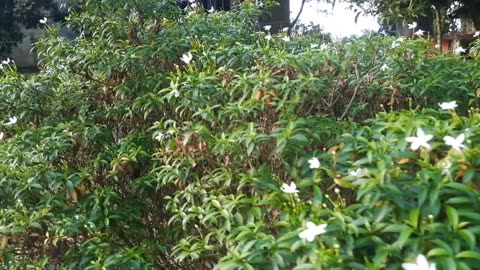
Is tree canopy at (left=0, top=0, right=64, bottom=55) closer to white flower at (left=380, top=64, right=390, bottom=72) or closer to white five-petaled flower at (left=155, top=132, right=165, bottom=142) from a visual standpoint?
white five-petaled flower at (left=155, top=132, right=165, bottom=142)

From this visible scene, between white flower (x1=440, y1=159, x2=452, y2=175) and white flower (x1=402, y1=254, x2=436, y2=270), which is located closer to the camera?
white flower (x1=402, y1=254, x2=436, y2=270)

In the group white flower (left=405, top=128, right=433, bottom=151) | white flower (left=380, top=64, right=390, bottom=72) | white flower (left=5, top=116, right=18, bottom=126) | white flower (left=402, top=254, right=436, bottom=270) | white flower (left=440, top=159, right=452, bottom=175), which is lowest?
white flower (left=5, top=116, right=18, bottom=126)

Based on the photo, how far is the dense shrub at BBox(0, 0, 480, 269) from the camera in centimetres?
155

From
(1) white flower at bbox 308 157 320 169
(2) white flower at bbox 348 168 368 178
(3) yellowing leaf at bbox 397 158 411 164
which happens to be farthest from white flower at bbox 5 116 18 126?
(3) yellowing leaf at bbox 397 158 411 164

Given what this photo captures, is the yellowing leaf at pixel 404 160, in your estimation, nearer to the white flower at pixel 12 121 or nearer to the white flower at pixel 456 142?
the white flower at pixel 456 142

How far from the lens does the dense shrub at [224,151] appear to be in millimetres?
1555

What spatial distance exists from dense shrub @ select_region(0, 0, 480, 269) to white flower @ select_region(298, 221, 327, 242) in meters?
0.03

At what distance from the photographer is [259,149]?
7.19 ft

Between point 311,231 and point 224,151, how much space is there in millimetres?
817

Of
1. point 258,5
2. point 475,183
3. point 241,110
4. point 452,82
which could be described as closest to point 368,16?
point 258,5

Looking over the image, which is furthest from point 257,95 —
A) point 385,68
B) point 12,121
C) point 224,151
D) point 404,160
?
point 12,121

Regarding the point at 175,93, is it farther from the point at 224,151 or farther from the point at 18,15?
the point at 18,15

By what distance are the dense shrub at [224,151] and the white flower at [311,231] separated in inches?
1.1

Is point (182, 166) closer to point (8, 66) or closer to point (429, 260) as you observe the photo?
point (429, 260)
